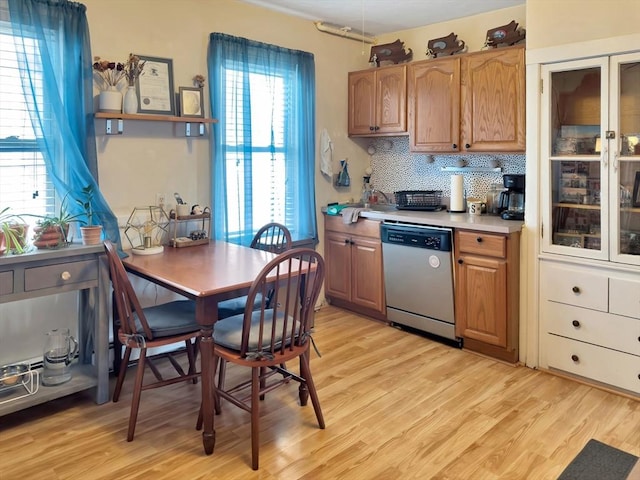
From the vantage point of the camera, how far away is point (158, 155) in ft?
11.3

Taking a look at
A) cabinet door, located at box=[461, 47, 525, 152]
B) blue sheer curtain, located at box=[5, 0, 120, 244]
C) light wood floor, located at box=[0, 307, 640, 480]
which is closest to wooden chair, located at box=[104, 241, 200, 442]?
light wood floor, located at box=[0, 307, 640, 480]

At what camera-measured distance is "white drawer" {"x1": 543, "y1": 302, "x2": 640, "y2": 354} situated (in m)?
2.93

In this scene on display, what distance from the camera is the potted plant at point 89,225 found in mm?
2793

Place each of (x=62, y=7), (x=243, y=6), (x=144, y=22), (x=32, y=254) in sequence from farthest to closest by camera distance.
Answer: (x=243, y=6), (x=144, y=22), (x=62, y=7), (x=32, y=254)

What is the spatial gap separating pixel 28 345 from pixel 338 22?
338cm

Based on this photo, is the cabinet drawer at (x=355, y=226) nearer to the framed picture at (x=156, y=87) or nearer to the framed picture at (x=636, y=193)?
the framed picture at (x=156, y=87)

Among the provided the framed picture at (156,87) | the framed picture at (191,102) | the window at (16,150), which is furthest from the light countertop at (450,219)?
the window at (16,150)

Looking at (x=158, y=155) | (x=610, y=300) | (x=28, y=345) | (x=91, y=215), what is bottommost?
(x=28, y=345)

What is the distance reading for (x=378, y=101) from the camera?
175 inches

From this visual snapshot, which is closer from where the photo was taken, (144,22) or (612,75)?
(612,75)

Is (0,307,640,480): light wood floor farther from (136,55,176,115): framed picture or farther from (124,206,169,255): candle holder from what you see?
(136,55,176,115): framed picture

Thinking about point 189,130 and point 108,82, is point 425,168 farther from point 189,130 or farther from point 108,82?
point 108,82

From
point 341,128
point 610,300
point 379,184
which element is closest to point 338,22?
point 341,128

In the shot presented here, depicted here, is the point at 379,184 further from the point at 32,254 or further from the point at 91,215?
the point at 32,254
